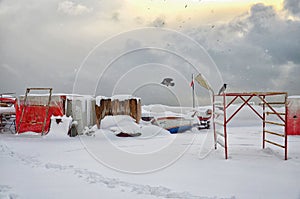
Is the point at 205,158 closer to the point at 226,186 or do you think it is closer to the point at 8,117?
the point at 226,186

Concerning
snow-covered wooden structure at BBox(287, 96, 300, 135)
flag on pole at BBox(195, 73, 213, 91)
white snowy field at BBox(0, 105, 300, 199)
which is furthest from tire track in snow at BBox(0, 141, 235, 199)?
snow-covered wooden structure at BBox(287, 96, 300, 135)

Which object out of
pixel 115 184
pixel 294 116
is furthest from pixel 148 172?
pixel 294 116

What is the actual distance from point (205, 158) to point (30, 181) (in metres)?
3.38

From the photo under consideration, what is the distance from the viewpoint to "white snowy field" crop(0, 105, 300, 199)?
130 inches

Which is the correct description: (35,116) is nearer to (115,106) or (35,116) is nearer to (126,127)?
(115,106)

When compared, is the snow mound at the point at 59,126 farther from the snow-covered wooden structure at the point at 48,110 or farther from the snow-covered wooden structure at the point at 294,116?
the snow-covered wooden structure at the point at 294,116

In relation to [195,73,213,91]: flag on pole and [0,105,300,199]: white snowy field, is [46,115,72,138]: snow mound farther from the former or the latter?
[195,73,213,91]: flag on pole

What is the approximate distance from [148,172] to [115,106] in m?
5.99

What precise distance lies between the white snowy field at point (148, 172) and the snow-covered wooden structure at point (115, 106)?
3218 mm

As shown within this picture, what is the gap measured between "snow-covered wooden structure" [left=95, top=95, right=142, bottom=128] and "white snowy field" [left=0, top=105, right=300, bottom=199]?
127 inches

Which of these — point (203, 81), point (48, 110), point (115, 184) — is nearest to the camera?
point (115, 184)

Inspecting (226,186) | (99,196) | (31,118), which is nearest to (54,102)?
(31,118)

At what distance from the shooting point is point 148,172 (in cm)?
427

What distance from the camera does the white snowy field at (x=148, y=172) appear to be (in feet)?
10.8
